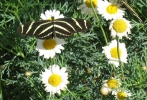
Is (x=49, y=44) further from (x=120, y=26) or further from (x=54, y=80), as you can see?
(x=120, y=26)

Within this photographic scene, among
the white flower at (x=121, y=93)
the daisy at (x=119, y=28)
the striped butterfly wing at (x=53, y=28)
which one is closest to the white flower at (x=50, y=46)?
the striped butterfly wing at (x=53, y=28)

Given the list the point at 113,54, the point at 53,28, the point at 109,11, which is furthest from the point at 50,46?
the point at 109,11

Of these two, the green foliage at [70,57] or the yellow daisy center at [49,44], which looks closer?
the yellow daisy center at [49,44]

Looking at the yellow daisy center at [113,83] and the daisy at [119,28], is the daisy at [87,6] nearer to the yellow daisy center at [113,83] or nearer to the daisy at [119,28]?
the daisy at [119,28]

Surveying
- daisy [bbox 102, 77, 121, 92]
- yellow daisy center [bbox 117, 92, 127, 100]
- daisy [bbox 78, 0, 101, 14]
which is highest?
daisy [bbox 78, 0, 101, 14]

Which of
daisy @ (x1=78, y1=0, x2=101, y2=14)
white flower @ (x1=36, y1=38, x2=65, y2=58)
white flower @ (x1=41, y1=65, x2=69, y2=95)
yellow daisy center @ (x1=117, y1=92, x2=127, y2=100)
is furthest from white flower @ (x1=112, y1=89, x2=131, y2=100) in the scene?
daisy @ (x1=78, y1=0, x2=101, y2=14)

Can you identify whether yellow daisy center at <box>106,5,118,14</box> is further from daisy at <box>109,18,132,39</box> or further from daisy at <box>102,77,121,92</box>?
daisy at <box>102,77,121,92</box>
